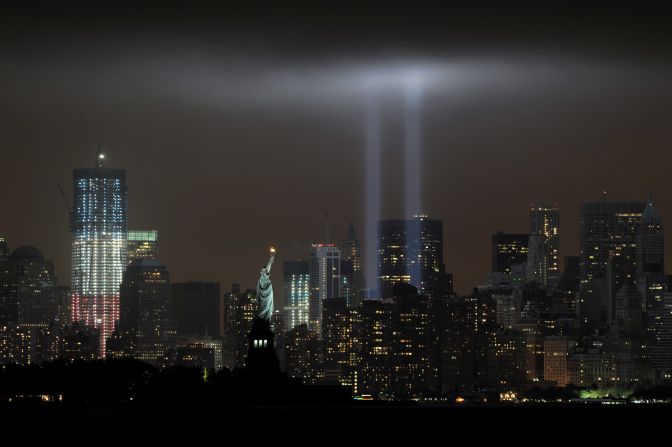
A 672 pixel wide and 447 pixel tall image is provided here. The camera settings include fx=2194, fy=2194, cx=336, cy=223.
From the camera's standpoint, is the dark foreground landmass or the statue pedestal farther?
the statue pedestal

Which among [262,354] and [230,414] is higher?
[262,354]

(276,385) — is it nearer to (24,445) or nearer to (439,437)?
(439,437)

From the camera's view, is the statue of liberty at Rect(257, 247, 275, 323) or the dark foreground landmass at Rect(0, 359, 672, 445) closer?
the dark foreground landmass at Rect(0, 359, 672, 445)

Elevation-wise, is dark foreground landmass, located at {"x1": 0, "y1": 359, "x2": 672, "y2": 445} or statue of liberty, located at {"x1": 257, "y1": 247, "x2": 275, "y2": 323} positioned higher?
statue of liberty, located at {"x1": 257, "y1": 247, "x2": 275, "y2": 323}

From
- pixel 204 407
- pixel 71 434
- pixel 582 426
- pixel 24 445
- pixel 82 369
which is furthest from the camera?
pixel 82 369

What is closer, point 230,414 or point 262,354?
point 230,414

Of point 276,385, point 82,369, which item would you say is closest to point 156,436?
point 276,385

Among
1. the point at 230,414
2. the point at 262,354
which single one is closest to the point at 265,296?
the point at 262,354

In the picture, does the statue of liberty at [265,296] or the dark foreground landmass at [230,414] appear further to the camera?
the statue of liberty at [265,296]

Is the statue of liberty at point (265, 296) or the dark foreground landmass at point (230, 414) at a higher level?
the statue of liberty at point (265, 296)

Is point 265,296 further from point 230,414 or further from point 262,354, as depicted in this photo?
point 230,414

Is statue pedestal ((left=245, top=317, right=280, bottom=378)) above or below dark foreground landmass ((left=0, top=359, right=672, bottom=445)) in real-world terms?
above
